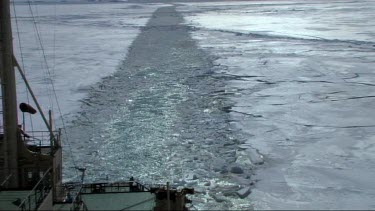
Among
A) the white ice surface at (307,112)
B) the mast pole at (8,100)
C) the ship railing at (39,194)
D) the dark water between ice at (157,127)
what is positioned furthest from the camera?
the dark water between ice at (157,127)

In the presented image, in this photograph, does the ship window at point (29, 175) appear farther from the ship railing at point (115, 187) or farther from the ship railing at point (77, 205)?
the ship railing at point (77, 205)

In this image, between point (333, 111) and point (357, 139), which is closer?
point (357, 139)

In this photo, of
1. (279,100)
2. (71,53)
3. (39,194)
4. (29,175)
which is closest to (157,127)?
(279,100)

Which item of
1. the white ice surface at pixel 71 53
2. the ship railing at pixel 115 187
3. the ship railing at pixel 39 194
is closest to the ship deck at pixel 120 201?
the ship railing at pixel 115 187

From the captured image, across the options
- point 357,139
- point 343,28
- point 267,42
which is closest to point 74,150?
point 357,139

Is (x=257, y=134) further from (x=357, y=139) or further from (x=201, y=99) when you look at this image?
(x=201, y=99)
